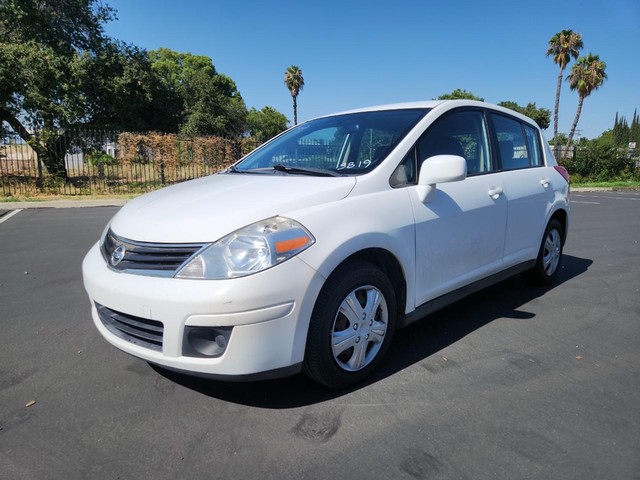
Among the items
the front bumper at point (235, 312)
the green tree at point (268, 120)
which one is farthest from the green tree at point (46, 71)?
the green tree at point (268, 120)

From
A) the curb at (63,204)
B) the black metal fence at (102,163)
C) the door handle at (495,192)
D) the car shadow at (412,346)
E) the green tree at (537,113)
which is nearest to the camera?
the car shadow at (412,346)

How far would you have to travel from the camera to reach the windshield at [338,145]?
10.4 ft

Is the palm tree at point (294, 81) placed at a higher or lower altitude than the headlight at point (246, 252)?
higher

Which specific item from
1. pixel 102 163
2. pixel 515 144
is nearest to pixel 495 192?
pixel 515 144

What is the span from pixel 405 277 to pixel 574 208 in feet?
39.3

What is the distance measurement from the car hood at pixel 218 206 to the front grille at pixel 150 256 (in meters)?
0.04

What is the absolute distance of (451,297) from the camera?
3.43 m

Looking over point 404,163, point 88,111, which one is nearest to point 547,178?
point 404,163

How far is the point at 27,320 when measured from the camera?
3957 mm

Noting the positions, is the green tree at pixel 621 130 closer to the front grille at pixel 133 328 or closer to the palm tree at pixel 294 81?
the palm tree at pixel 294 81

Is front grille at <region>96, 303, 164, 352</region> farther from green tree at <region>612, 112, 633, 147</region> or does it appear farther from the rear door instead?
green tree at <region>612, 112, 633, 147</region>

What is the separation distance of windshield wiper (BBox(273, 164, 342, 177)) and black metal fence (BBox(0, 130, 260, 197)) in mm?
14868

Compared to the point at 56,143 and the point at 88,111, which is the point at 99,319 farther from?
the point at 88,111

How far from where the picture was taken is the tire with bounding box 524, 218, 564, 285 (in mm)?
4684
